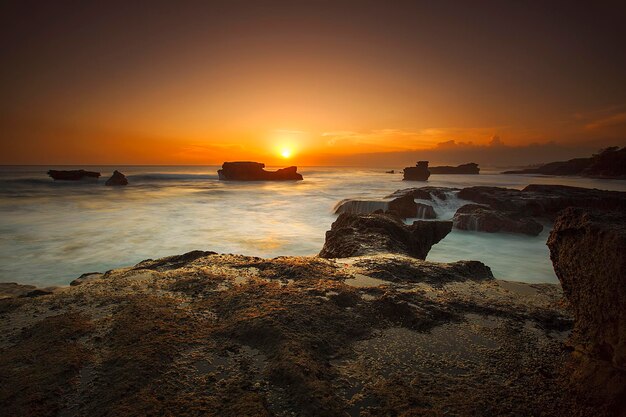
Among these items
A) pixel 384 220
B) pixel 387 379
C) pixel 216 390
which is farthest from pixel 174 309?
pixel 384 220

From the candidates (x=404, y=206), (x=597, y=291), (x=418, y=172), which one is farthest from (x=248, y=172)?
(x=597, y=291)

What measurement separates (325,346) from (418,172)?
52.5 meters

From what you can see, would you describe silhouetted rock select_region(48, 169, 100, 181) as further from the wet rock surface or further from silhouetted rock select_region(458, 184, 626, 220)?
the wet rock surface

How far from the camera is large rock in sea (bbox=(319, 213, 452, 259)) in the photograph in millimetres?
4715

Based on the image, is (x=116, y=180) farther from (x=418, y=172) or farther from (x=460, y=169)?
(x=460, y=169)

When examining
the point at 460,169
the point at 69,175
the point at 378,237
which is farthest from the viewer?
the point at 460,169

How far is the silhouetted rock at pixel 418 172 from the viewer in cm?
5044

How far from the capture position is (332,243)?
5.40 meters

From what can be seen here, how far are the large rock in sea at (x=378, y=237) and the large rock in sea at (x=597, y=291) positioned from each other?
2559 millimetres

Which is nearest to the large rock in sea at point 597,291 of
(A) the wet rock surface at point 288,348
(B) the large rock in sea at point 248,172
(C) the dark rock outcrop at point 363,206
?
(A) the wet rock surface at point 288,348

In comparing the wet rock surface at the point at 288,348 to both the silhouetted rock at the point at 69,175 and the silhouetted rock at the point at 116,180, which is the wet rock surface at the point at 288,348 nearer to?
the silhouetted rock at the point at 116,180

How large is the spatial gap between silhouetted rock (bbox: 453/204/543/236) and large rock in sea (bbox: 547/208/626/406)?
10548 mm

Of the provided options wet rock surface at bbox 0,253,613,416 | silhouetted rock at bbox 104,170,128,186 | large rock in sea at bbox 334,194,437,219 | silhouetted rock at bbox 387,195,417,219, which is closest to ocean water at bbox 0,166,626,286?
large rock in sea at bbox 334,194,437,219

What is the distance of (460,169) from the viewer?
77500mm
